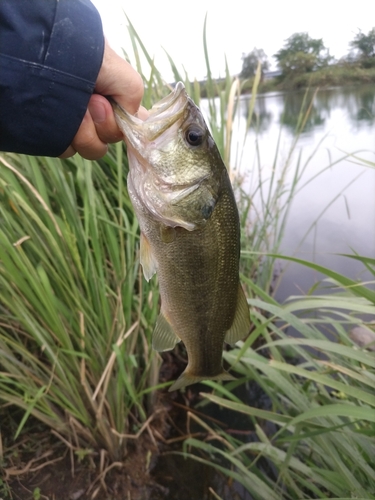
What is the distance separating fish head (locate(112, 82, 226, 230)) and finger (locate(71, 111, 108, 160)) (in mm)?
102

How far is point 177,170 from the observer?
1.21 metres

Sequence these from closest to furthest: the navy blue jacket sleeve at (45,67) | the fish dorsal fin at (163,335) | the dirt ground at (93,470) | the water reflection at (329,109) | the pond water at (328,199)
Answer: the navy blue jacket sleeve at (45,67) → the fish dorsal fin at (163,335) → the dirt ground at (93,470) → the pond water at (328,199) → the water reflection at (329,109)

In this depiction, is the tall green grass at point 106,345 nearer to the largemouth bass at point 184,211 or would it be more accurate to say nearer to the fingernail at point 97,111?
the largemouth bass at point 184,211

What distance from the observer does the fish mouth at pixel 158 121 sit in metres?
1.13

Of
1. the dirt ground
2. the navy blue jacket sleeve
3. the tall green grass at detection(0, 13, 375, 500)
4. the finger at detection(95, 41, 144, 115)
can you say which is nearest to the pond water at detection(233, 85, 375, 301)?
the tall green grass at detection(0, 13, 375, 500)

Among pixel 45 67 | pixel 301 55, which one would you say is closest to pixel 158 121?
pixel 45 67

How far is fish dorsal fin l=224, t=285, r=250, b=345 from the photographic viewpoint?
4.44ft

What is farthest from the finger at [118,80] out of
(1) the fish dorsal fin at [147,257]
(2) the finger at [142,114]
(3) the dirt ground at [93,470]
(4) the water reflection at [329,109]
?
(4) the water reflection at [329,109]

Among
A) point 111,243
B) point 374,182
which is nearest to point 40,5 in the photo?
point 111,243

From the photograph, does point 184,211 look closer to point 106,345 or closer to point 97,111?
point 97,111

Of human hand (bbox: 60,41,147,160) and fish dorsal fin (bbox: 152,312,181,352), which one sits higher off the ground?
human hand (bbox: 60,41,147,160)

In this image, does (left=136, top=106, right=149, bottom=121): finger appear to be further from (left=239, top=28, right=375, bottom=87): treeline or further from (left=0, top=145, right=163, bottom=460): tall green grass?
(left=239, top=28, right=375, bottom=87): treeline

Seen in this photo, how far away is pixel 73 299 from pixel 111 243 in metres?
0.34

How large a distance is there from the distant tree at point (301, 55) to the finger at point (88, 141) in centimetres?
1252
